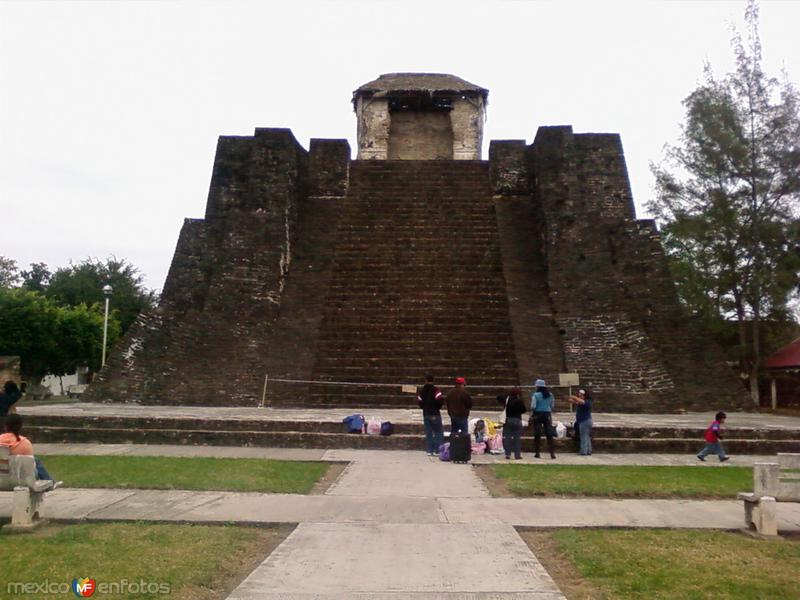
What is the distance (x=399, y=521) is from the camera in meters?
5.55

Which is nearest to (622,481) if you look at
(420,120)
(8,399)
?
(8,399)

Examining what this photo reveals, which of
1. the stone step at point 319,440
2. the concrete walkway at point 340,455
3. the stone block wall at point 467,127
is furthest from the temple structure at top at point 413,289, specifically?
the stone block wall at point 467,127

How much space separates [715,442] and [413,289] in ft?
24.6

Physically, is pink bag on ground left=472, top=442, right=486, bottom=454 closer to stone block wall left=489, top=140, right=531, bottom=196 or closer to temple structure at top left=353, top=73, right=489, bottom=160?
stone block wall left=489, top=140, right=531, bottom=196

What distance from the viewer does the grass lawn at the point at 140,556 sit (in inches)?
154

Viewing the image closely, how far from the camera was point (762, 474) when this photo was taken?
5.50 m

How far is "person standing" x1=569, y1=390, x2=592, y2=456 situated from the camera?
9.23m

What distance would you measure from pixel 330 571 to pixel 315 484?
3.07 meters

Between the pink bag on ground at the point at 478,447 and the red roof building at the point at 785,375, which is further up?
the red roof building at the point at 785,375

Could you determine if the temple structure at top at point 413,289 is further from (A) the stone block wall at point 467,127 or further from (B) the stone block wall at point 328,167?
(A) the stone block wall at point 467,127

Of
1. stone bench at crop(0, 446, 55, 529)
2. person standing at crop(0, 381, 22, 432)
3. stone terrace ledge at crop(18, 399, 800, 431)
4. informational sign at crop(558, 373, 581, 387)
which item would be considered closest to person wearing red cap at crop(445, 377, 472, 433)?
stone terrace ledge at crop(18, 399, 800, 431)

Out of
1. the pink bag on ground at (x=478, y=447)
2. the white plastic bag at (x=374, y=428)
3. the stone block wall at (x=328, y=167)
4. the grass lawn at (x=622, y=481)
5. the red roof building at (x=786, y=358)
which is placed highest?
the stone block wall at (x=328, y=167)

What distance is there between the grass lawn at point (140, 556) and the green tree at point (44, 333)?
22.6 metres

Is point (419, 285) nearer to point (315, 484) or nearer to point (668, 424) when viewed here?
point (668, 424)
